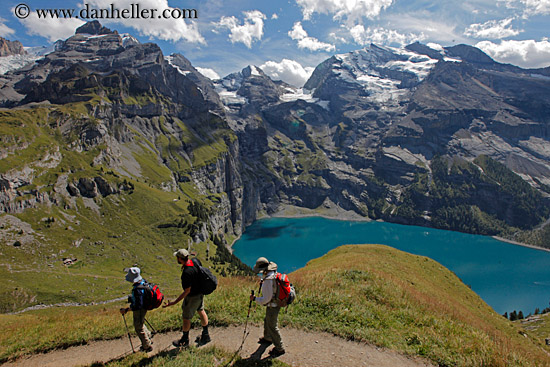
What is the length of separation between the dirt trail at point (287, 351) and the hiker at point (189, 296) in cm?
87

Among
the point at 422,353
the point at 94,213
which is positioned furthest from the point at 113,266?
the point at 422,353

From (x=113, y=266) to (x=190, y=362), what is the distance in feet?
371

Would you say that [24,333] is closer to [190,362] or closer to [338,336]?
[190,362]

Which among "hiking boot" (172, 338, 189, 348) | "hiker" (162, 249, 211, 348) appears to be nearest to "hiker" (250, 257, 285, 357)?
"hiker" (162, 249, 211, 348)

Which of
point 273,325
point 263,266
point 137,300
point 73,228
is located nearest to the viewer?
point 263,266

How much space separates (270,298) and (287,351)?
10.4ft

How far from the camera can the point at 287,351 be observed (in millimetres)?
11391

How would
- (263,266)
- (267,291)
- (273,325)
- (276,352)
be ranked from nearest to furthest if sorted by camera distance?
(267,291) → (263,266) → (273,325) → (276,352)

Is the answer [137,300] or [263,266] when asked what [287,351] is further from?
[137,300]

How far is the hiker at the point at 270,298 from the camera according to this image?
9.92 m

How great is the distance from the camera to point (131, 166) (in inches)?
7667

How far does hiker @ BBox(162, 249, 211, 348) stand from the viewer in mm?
10656

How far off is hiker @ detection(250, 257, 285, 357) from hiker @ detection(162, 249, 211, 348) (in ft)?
7.67

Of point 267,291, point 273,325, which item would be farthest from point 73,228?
point 267,291
